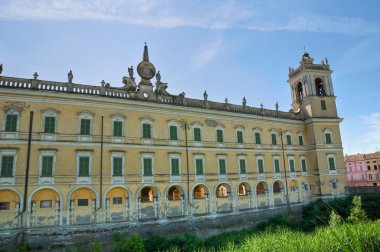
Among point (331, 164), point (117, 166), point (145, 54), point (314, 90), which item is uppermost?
point (145, 54)

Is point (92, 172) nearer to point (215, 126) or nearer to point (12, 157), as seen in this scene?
point (12, 157)

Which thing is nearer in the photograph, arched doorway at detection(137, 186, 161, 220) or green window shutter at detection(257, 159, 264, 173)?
arched doorway at detection(137, 186, 161, 220)

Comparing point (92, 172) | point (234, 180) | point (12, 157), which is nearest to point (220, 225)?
point (234, 180)

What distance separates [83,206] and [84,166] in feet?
10.1

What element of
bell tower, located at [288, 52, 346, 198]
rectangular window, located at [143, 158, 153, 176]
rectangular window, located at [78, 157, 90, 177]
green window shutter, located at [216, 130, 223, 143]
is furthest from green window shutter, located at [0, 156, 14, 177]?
bell tower, located at [288, 52, 346, 198]

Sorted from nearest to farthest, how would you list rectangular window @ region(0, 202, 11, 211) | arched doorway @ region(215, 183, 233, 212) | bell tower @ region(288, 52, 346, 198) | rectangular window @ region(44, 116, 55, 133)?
rectangular window @ region(0, 202, 11, 211)
rectangular window @ region(44, 116, 55, 133)
arched doorway @ region(215, 183, 233, 212)
bell tower @ region(288, 52, 346, 198)

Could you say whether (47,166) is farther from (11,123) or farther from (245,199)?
(245,199)

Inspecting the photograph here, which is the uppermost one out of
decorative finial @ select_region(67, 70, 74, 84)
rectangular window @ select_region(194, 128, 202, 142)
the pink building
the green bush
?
decorative finial @ select_region(67, 70, 74, 84)

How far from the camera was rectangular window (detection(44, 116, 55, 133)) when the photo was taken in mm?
21047

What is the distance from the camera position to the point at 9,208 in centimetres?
1903

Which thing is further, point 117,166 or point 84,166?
point 117,166

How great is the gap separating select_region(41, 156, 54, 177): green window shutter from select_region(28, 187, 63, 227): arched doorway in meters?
1.04

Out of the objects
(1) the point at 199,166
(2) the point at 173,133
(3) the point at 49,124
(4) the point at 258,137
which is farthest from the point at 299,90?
(3) the point at 49,124

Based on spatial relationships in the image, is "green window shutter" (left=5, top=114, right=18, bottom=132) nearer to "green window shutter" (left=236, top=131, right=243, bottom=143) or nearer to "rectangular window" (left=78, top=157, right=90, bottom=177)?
"rectangular window" (left=78, top=157, right=90, bottom=177)
